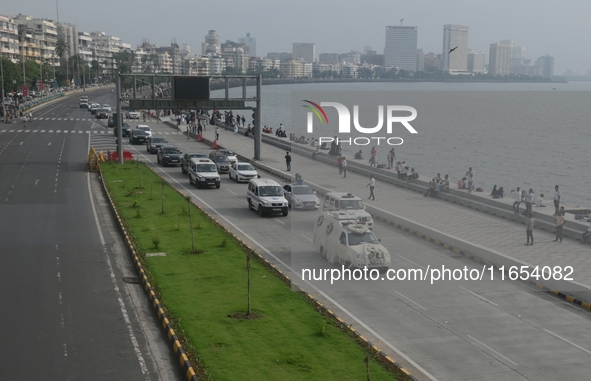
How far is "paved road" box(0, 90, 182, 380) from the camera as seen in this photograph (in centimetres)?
1538

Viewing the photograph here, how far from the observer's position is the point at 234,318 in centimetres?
1803

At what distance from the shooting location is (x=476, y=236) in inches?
1173

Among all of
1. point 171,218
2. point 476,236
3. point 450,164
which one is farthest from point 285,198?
point 450,164

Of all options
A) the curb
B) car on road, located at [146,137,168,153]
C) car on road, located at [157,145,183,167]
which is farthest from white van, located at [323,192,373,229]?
car on road, located at [146,137,168,153]

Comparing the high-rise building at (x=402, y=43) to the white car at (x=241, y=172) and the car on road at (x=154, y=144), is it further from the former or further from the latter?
the white car at (x=241, y=172)

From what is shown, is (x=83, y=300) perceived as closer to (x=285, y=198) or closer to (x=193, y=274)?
(x=193, y=274)

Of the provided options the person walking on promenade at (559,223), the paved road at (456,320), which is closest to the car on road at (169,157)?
the paved road at (456,320)

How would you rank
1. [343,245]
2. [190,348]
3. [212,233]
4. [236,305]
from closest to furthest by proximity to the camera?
1. [190,348]
2. [236,305]
3. [343,245]
4. [212,233]

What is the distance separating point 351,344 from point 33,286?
10.6m

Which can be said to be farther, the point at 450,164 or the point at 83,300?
the point at 450,164

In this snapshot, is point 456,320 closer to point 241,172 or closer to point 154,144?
point 241,172

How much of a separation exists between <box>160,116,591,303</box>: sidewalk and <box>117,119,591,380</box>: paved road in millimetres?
1251

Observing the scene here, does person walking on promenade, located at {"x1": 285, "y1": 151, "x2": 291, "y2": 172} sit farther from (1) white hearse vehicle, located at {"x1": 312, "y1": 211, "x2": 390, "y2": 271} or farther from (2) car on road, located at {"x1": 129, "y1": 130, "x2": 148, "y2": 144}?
(1) white hearse vehicle, located at {"x1": 312, "y1": 211, "x2": 390, "y2": 271}

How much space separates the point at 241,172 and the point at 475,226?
59.4ft
